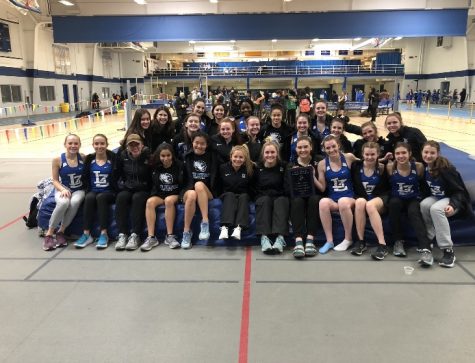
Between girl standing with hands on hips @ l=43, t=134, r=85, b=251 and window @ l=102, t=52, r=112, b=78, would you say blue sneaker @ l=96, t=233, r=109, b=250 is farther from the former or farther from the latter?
window @ l=102, t=52, r=112, b=78

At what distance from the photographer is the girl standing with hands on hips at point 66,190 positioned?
4.21 metres

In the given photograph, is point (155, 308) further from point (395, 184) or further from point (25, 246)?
point (395, 184)

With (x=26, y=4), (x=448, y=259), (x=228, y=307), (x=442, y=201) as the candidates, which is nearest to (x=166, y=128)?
(x=228, y=307)

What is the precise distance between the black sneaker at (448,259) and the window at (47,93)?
25730 mm

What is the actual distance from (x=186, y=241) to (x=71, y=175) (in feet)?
4.93

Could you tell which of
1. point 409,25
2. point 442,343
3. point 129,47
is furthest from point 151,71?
point 442,343

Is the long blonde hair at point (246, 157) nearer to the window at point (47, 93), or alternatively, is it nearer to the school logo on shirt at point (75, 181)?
the school logo on shirt at point (75, 181)

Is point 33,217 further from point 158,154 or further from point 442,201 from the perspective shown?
point 442,201

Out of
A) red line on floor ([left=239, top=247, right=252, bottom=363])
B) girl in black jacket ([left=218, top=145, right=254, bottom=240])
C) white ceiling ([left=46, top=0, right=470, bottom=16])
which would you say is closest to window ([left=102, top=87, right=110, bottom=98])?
white ceiling ([left=46, top=0, right=470, bottom=16])

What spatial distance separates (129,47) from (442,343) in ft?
113

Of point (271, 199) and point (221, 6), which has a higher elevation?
point (221, 6)

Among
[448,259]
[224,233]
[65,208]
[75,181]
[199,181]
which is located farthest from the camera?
[75,181]

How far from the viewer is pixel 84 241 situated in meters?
4.23

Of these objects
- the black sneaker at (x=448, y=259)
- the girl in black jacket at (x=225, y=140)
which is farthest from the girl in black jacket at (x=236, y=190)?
the black sneaker at (x=448, y=259)
